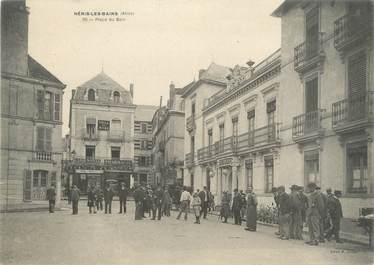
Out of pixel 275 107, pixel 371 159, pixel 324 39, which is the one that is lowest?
pixel 371 159

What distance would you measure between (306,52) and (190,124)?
18.5m

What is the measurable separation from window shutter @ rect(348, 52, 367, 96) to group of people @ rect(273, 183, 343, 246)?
324cm

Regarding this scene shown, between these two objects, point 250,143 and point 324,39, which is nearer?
point 324,39

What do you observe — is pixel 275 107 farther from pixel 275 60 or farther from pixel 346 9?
pixel 346 9

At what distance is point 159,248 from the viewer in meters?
10.3

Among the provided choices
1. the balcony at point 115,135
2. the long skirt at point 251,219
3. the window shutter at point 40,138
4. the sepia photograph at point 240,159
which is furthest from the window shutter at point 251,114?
the balcony at point 115,135

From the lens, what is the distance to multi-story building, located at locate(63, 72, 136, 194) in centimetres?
4700

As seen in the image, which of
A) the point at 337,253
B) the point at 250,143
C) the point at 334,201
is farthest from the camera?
the point at 250,143

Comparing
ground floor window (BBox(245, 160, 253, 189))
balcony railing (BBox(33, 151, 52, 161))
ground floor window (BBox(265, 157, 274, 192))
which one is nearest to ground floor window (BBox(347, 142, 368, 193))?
ground floor window (BBox(265, 157, 274, 192))

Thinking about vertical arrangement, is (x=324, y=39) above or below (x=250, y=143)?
above

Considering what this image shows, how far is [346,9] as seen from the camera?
47.0 ft

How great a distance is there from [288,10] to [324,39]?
3066 millimetres

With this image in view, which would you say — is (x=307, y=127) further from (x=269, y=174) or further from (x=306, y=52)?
(x=269, y=174)

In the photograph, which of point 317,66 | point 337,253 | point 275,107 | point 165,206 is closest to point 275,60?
point 275,107
